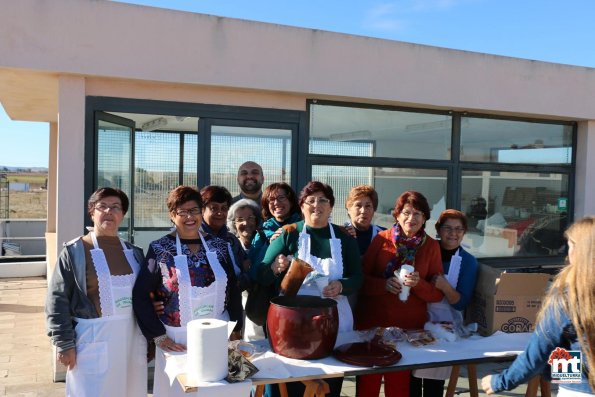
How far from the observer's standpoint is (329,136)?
525 centimetres

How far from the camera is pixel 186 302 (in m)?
2.49

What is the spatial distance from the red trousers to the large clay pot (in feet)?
2.13

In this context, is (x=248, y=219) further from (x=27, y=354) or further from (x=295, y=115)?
(x=27, y=354)

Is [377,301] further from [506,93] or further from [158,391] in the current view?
[506,93]

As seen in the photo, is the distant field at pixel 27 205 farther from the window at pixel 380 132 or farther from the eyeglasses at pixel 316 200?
the eyeglasses at pixel 316 200

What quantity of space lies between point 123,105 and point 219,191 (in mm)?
1720

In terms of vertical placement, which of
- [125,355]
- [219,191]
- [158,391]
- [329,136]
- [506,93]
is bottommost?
[158,391]

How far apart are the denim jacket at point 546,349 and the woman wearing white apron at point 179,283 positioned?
1398 mm

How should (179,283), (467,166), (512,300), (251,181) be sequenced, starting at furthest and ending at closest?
(467,166) → (251,181) → (512,300) → (179,283)

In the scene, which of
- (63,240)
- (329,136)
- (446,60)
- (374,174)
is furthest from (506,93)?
(63,240)

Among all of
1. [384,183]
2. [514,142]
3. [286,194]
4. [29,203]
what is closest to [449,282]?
[286,194]

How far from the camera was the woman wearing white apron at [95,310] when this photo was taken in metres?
2.49

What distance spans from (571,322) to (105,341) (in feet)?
6.91

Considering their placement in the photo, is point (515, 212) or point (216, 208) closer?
point (216, 208)
